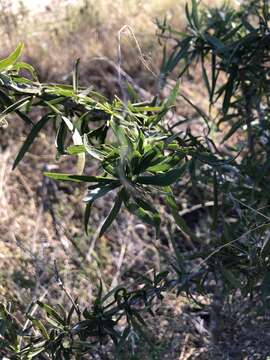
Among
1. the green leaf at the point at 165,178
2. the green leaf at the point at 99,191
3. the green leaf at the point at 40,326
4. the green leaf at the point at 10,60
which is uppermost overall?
the green leaf at the point at 10,60

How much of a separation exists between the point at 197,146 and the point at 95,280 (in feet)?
3.41

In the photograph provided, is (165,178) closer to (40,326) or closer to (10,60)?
(10,60)

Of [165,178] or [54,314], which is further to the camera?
[54,314]

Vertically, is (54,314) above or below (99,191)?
below

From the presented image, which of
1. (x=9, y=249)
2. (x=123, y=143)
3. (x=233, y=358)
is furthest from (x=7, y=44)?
(x=123, y=143)

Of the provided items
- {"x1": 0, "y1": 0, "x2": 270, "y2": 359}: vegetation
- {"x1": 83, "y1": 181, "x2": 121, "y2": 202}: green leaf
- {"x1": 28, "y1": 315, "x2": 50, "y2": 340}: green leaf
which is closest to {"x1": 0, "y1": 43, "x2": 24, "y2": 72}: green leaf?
{"x1": 0, "y1": 0, "x2": 270, "y2": 359}: vegetation

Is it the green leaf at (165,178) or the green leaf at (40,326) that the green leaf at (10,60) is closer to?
the green leaf at (165,178)

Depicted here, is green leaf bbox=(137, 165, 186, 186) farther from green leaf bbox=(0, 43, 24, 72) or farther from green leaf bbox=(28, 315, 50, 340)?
green leaf bbox=(28, 315, 50, 340)

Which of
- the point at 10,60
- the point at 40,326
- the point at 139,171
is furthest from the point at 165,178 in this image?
the point at 40,326

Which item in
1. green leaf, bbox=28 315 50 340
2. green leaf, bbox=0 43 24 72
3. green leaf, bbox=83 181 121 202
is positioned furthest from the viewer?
green leaf, bbox=28 315 50 340

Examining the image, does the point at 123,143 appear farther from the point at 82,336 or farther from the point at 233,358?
the point at 233,358

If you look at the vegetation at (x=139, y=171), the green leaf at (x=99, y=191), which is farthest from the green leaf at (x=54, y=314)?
the green leaf at (x=99, y=191)

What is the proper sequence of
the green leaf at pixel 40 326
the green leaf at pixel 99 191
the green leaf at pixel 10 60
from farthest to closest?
the green leaf at pixel 40 326 < the green leaf at pixel 10 60 < the green leaf at pixel 99 191

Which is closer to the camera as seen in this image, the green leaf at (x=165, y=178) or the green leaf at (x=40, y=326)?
the green leaf at (x=165, y=178)
